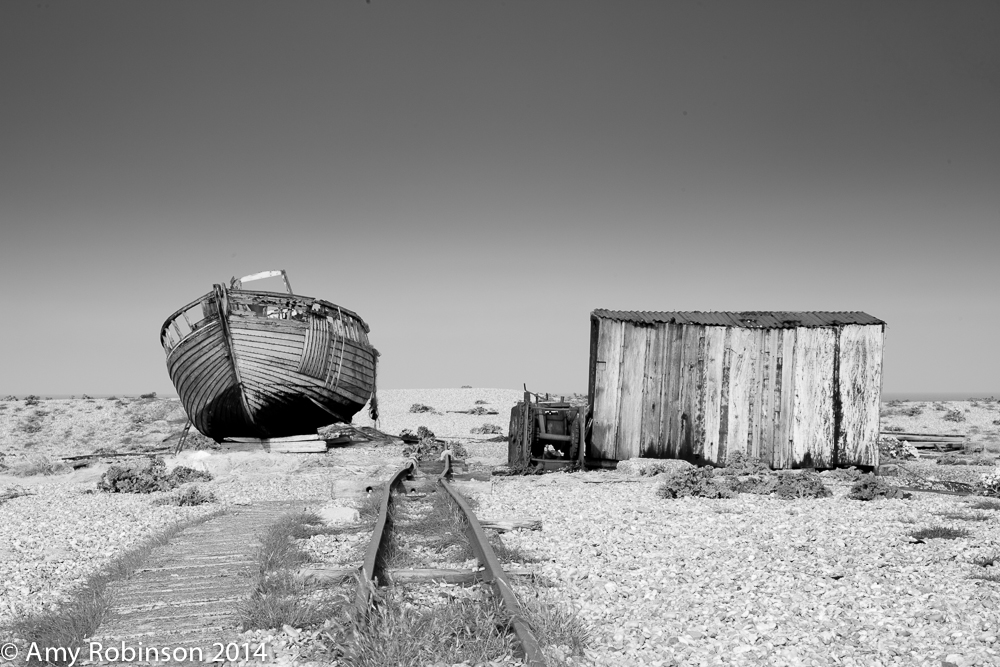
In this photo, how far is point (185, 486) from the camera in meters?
13.2

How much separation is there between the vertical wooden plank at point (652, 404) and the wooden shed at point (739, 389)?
0.02 metres

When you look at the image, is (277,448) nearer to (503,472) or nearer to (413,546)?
(503,472)

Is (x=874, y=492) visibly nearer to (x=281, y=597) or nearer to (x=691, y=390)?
(x=691, y=390)

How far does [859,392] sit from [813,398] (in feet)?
3.00

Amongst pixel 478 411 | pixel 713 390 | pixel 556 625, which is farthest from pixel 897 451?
pixel 478 411

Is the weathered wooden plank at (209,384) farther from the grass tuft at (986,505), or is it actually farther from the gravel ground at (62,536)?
the grass tuft at (986,505)

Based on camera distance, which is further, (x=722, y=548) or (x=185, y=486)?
(x=185, y=486)

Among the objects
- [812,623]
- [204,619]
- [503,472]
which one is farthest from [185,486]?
[812,623]

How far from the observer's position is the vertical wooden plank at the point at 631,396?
617 inches

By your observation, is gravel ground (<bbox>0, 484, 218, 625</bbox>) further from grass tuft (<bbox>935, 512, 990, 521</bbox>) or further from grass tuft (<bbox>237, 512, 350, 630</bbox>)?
grass tuft (<bbox>935, 512, 990, 521</bbox>)

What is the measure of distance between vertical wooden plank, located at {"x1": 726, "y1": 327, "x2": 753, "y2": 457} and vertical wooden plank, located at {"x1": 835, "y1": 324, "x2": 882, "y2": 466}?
1.78 metres

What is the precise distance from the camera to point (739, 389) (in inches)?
611

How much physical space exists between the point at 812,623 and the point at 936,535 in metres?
3.72

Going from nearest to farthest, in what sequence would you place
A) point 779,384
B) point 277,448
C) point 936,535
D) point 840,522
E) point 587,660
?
point 587,660, point 936,535, point 840,522, point 779,384, point 277,448
